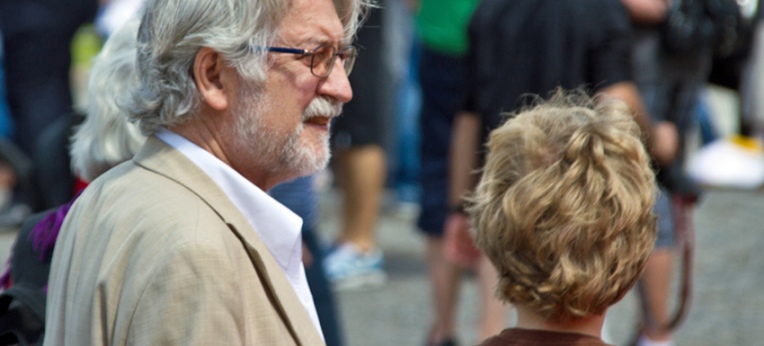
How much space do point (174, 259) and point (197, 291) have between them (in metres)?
0.06

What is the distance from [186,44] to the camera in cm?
193

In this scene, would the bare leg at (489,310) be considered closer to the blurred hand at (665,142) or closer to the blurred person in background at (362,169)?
the blurred hand at (665,142)

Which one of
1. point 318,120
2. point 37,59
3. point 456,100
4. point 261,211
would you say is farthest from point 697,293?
point 261,211

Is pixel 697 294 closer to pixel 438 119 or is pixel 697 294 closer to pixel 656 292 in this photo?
pixel 656 292

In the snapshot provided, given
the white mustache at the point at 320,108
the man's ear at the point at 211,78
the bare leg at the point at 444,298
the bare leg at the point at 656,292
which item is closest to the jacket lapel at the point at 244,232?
the man's ear at the point at 211,78

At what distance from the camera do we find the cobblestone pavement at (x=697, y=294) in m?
5.21

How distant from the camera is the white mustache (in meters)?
2.06

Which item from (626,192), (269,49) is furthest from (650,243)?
(269,49)

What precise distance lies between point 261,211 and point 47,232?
611 millimetres

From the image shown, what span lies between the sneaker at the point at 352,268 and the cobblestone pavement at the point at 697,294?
0.27 ft

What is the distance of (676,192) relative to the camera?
14.5 ft

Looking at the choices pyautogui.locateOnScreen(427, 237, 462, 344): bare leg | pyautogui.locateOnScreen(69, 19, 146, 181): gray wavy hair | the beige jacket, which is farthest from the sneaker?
the beige jacket

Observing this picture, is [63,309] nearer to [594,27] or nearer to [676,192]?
[594,27]

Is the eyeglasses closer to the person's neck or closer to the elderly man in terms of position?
the elderly man
